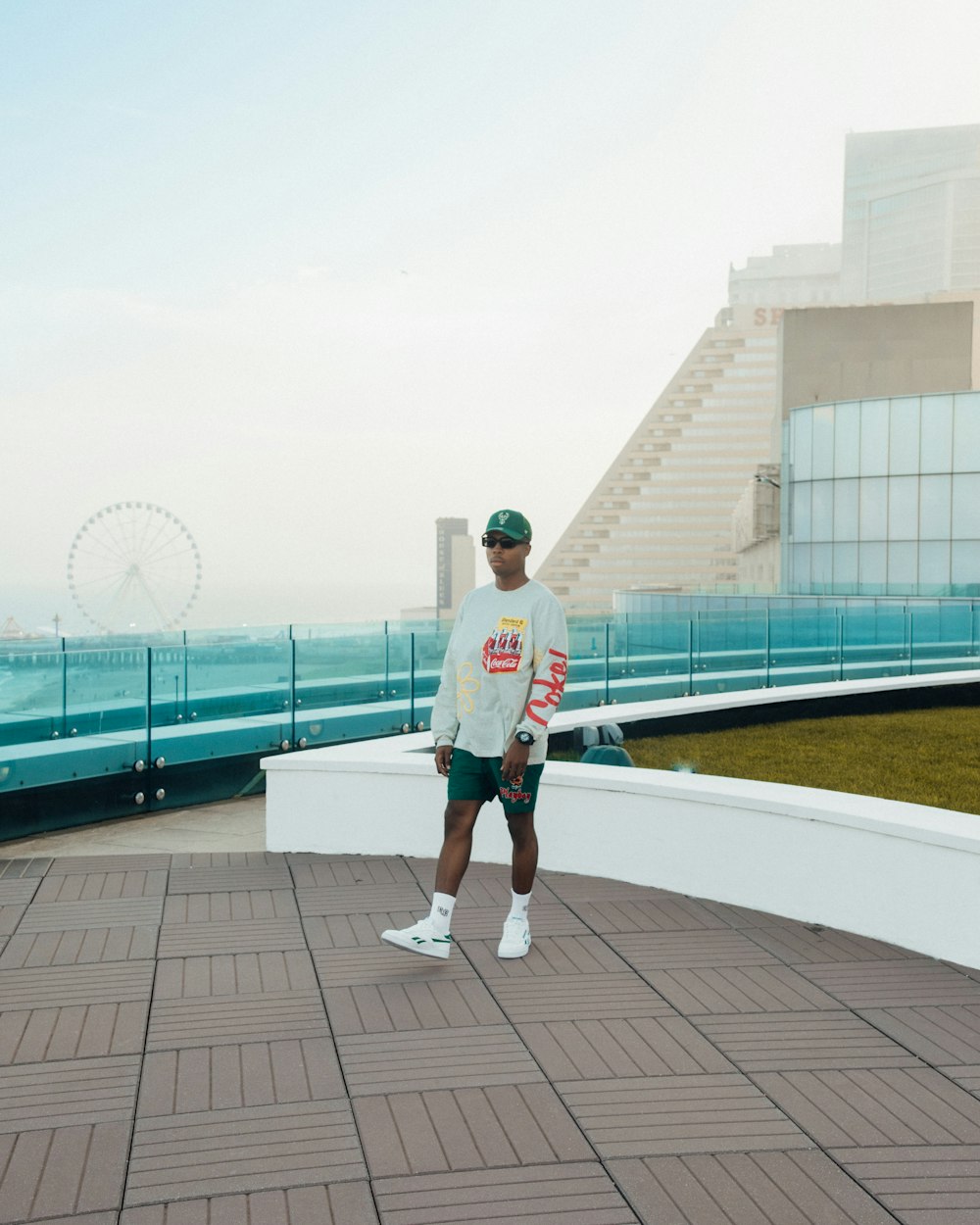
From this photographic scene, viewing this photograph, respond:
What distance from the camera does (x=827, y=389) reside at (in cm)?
6975

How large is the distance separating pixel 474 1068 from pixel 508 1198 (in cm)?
87

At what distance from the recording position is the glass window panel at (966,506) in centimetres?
3862

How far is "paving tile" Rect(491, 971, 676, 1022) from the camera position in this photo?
4.70 meters

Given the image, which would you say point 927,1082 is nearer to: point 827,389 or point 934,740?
point 934,740

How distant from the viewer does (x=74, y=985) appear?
5004mm

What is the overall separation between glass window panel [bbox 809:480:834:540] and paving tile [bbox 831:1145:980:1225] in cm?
4049

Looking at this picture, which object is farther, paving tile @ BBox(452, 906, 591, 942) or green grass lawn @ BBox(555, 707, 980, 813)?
green grass lawn @ BBox(555, 707, 980, 813)

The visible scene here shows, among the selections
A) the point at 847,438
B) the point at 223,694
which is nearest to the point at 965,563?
the point at 847,438

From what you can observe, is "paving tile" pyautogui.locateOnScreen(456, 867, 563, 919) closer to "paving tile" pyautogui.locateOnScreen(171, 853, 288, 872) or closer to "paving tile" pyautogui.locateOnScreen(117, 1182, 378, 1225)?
"paving tile" pyautogui.locateOnScreen(171, 853, 288, 872)

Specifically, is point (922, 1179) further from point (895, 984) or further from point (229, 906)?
point (229, 906)

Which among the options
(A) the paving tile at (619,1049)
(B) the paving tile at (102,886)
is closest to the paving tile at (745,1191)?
(A) the paving tile at (619,1049)

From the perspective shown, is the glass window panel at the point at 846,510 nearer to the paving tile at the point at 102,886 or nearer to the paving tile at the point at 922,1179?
the paving tile at the point at 102,886

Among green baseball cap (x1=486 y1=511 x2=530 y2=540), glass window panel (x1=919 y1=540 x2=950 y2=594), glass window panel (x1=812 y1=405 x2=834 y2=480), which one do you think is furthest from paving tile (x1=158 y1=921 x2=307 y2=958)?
glass window panel (x1=812 y1=405 x2=834 y2=480)

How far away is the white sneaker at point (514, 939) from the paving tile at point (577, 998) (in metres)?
0.21
